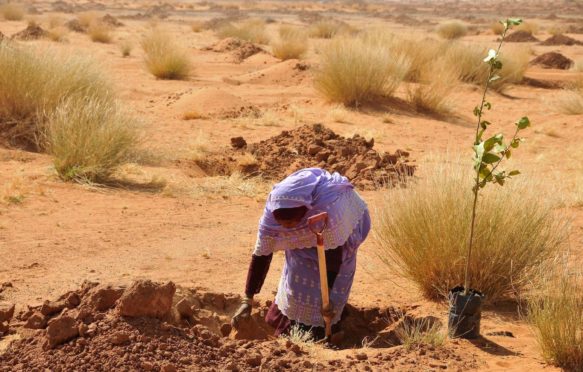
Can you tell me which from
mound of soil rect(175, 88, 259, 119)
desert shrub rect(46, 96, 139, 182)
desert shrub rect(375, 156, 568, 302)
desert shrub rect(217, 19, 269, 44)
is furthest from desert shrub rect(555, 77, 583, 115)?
desert shrub rect(217, 19, 269, 44)

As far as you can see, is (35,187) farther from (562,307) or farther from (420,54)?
(420,54)

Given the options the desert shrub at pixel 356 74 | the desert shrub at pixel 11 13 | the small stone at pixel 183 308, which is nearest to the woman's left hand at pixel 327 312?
the small stone at pixel 183 308

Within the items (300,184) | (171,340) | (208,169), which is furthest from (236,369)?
(208,169)

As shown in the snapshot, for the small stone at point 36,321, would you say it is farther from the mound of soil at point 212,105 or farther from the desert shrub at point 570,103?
the desert shrub at point 570,103

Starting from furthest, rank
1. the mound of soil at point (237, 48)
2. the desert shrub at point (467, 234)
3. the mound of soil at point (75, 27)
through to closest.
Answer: the mound of soil at point (75, 27) → the mound of soil at point (237, 48) → the desert shrub at point (467, 234)

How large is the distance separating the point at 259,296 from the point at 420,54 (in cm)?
1362

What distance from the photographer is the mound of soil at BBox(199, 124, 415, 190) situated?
10.6 meters

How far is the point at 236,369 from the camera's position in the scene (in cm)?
439

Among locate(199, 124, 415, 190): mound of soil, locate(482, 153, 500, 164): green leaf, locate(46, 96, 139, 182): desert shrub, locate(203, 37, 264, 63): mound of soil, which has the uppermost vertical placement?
locate(482, 153, 500, 164): green leaf

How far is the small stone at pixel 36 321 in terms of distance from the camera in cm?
491

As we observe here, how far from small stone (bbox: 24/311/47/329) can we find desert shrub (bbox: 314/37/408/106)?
10.7 meters

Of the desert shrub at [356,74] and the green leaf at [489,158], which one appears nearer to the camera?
the green leaf at [489,158]

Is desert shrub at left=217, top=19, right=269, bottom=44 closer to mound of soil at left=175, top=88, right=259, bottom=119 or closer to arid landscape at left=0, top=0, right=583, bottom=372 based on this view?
arid landscape at left=0, top=0, right=583, bottom=372

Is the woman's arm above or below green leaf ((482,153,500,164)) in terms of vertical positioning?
below
